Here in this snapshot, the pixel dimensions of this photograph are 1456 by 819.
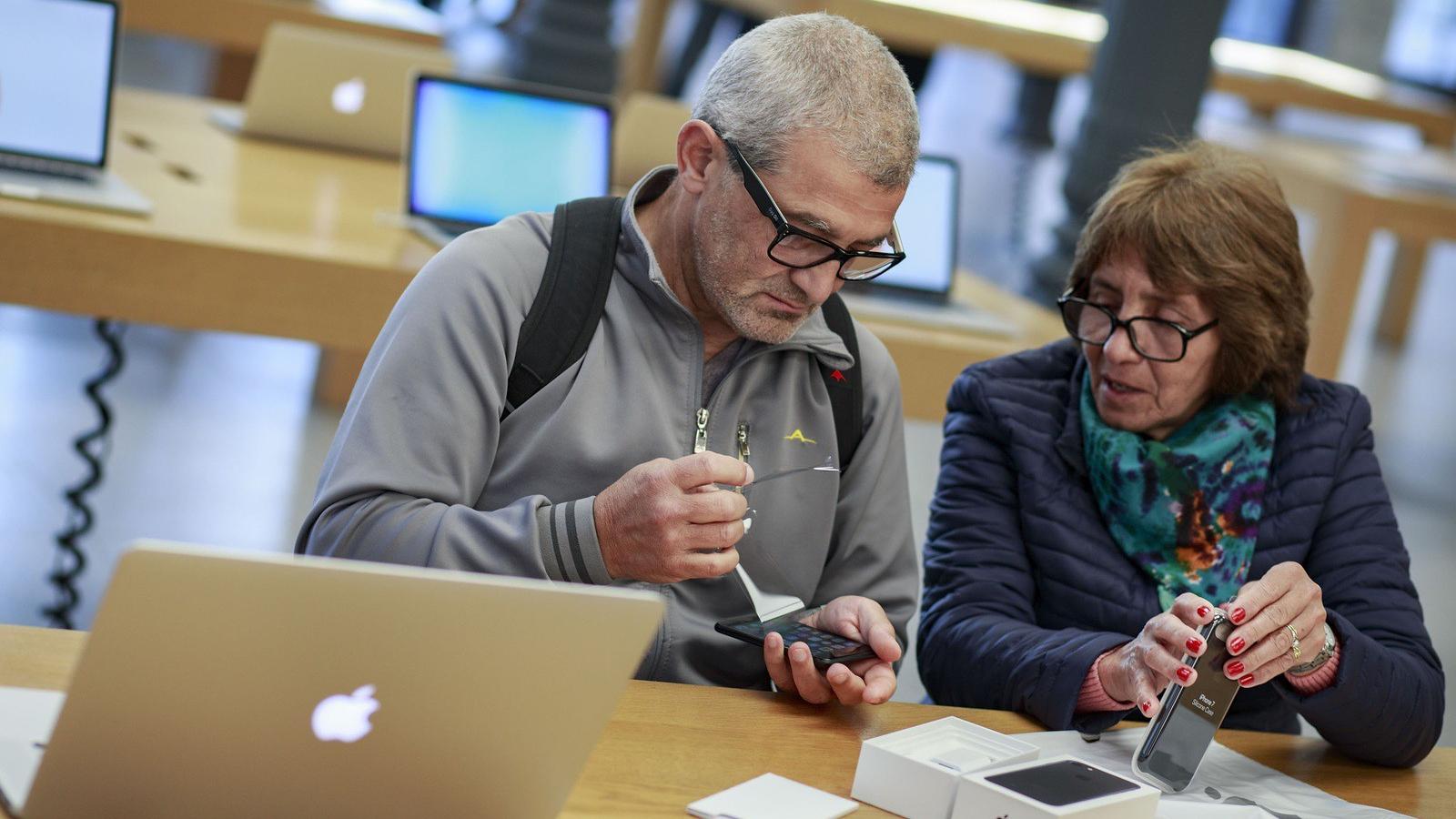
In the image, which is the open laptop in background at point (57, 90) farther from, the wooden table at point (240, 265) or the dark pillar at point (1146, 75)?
the dark pillar at point (1146, 75)

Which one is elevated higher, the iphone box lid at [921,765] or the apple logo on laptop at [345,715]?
the apple logo on laptop at [345,715]

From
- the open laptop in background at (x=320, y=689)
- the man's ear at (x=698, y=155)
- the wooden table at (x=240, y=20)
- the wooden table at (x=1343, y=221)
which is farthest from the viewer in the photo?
the wooden table at (x=240, y=20)

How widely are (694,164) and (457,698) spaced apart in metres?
0.78

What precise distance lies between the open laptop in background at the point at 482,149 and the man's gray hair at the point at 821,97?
5.14 feet

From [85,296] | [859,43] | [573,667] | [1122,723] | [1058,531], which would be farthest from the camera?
[85,296]

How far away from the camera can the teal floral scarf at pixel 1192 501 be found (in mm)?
1899

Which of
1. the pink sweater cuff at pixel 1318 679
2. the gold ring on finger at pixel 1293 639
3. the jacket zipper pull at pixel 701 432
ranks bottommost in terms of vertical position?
the pink sweater cuff at pixel 1318 679

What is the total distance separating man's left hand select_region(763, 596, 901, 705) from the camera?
5.02 ft

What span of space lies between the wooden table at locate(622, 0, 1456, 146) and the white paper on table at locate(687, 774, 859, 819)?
4.32m

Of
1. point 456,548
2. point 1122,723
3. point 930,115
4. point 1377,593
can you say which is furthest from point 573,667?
point 930,115

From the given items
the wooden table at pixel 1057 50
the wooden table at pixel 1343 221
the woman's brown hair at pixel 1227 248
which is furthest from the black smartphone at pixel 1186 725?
the wooden table at pixel 1057 50

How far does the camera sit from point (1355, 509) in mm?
1915

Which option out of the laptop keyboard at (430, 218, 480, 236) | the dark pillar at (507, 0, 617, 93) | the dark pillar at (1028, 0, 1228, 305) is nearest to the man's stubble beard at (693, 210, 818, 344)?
the laptop keyboard at (430, 218, 480, 236)

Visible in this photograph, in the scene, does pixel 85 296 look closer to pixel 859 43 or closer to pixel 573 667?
pixel 859 43
